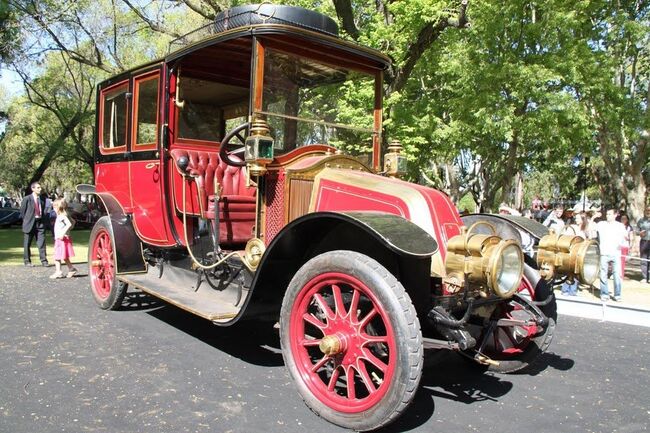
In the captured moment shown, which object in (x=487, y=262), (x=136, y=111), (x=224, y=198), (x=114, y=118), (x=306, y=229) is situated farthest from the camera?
(x=114, y=118)

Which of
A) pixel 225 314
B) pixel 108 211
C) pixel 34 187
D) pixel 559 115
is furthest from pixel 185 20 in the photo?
pixel 225 314

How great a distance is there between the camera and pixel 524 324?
3502 mm

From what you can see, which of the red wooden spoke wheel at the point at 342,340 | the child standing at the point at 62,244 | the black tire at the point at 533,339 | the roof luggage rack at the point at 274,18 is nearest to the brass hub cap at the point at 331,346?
the red wooden spoke wheel at the point at 342,340

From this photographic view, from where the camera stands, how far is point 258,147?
12.7ft

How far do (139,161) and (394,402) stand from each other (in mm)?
3873

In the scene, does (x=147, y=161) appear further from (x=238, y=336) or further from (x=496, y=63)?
(x=496, y=63)

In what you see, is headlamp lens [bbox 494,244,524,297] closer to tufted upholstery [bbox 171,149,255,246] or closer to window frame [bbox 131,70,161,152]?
tufted upholstery [bbox 171,149,255,246]

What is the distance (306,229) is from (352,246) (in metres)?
0.38

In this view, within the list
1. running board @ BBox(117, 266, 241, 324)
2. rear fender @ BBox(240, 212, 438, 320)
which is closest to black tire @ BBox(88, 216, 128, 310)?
running board @ BBox(117, 266, 241, 324)

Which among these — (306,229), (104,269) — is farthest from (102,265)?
(306,229)

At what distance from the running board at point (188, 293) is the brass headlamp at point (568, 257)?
224 centimetres

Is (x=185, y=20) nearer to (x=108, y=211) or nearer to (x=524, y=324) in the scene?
(x=108, y=211)

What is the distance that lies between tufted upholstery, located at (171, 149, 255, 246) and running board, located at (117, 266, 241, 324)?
0.53 meters

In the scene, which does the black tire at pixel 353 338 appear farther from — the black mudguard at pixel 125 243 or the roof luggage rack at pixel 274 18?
Answer: the black mudguard at pixel 125 243
